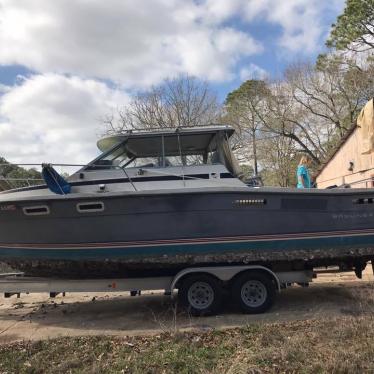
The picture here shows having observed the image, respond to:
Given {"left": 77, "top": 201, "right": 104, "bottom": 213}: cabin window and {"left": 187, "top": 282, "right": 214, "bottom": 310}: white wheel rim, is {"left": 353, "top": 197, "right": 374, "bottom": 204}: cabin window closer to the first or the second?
{"left": 187, "top": 282, "right": 214, "bottom": 310}: white wheel rim

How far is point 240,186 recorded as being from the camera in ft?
20.1

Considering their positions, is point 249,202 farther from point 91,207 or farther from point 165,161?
point 91,207

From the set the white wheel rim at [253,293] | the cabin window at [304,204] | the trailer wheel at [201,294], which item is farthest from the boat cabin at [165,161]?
the white wheel rim at [253,293]

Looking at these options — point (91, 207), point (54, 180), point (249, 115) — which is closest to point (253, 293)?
point (91, 207)

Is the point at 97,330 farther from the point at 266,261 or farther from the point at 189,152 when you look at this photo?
the point at 189,152

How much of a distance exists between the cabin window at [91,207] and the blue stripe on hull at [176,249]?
545 millimetres

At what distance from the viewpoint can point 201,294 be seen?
6047 millimetres

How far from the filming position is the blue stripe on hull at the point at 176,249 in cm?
589

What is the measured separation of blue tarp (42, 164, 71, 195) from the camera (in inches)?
226

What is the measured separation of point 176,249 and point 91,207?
1.33 m

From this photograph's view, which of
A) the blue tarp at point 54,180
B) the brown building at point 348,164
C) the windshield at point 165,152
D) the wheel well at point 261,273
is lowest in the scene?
the wheel well at point 261,273

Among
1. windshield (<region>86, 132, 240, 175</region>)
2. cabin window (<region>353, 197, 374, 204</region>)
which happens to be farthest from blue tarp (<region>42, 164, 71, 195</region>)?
cabin window (<region>353, 197, 374, 204</region>)

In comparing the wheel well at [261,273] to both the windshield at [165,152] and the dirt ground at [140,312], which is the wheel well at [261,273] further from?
the windshield at [165,152]

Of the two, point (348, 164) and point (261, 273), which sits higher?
point (348, 164)
